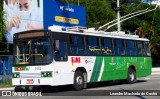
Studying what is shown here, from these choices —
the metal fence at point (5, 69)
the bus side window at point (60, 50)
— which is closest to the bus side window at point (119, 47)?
the bus side window at point (60, 50)

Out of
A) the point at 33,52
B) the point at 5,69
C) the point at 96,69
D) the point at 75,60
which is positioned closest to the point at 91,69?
the point at 96,69

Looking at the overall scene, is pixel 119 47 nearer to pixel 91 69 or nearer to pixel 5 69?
pixel 91 69

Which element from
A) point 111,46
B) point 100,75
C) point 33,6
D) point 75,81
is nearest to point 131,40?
point 111,46

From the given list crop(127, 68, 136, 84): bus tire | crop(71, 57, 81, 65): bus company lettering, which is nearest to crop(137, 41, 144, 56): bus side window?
crop(127, 68, 136, 84): bus tire

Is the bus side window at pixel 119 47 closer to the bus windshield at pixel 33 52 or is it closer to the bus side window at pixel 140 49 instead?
the bus side window at pixel 140 49

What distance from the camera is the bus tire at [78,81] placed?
21.2m

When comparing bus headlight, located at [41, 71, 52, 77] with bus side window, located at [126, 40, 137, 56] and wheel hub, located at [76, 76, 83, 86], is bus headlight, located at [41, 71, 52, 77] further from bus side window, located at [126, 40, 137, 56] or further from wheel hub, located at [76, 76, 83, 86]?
bus side window, located at [126, 40, 137, 56]

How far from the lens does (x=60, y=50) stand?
2028 centimetres

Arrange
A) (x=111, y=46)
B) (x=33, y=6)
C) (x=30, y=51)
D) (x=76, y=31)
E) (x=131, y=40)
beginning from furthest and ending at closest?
(x=33, y=6) → (x=131, y=40) → (x=111, y=46) → (x=76, y=31) → (x=30, y=51)

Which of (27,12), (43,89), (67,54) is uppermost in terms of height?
(27,12)

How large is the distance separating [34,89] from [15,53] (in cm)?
297

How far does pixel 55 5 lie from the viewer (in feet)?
127

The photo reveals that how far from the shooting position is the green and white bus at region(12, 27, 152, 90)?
19.8m

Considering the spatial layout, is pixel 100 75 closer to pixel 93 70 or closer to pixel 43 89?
pixel 93 70
